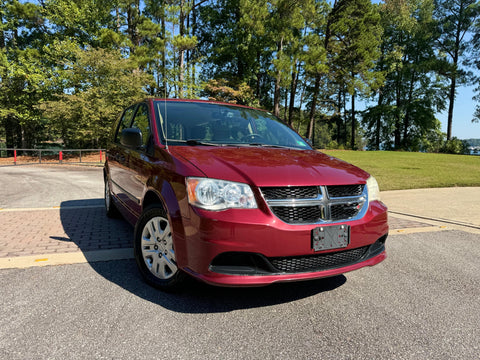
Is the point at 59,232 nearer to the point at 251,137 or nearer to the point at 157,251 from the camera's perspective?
the point at 157,251

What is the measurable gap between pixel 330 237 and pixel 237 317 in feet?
3.01

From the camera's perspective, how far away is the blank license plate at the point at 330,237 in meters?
2.37

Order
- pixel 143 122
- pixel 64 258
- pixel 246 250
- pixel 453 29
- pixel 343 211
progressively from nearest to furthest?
pixel 246 250, pixel 343 211, pixel 64 258, pixel 143 122, pixel 453 29

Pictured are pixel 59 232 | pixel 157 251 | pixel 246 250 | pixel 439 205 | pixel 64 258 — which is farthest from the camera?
pixel 439 205

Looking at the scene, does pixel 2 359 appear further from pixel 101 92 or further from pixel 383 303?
pixel 101 92

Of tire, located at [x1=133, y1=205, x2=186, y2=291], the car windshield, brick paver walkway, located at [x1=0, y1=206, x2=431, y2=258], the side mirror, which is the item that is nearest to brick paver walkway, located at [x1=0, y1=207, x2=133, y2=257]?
brick paver walkway, located at [x1=0, y1=206, x2=431, y2=258]

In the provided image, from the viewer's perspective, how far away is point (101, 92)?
23562mm

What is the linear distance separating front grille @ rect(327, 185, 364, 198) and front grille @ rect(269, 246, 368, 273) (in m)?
0.46

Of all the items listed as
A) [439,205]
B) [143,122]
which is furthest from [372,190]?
[439,205]

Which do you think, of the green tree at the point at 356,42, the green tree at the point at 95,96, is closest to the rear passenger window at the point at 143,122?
the green tree at the point at 95,96

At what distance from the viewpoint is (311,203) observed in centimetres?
241

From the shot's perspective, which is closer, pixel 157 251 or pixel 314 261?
pixel 314 261

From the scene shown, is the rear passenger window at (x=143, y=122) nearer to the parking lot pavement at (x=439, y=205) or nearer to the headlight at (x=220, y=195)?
the headlight at (x=220, y=195)

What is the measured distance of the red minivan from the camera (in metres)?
2.27
